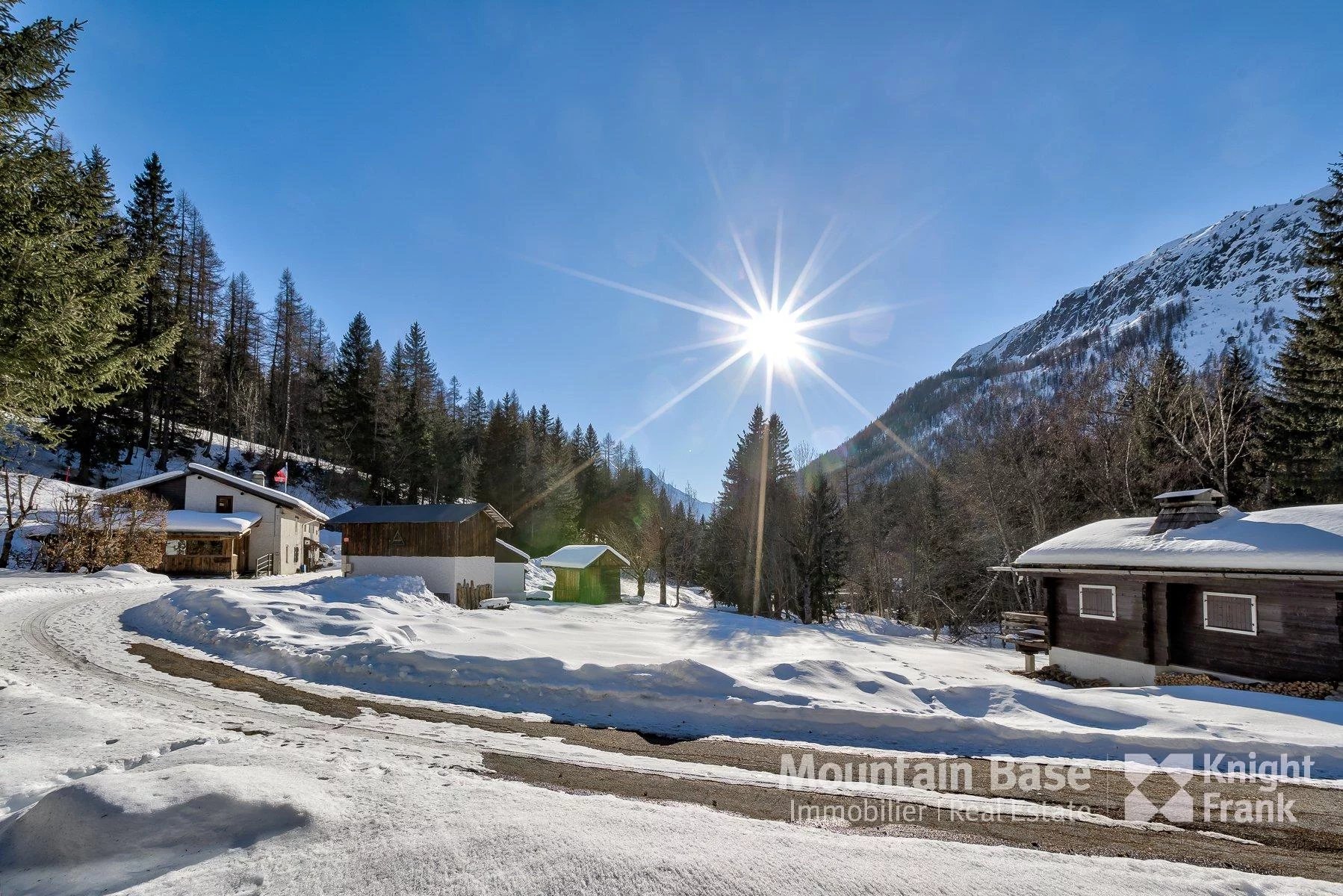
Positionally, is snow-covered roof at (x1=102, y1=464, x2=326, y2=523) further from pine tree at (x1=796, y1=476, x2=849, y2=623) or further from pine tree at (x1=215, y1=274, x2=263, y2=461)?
pine tree at (x1=796, y1=476, x2=849, y2=623)

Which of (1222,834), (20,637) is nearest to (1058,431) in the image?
(1222,834)

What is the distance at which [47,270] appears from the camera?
7.82m

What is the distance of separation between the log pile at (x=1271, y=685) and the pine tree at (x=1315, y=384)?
13505mm

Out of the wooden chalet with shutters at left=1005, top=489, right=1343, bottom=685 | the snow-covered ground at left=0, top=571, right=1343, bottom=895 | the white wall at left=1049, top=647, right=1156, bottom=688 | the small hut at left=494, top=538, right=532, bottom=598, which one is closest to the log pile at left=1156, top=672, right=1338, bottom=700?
the wooden chalet with shutters at left=1005, top=489, right=1343, bottom=685

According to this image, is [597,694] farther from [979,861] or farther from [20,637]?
[20,637]

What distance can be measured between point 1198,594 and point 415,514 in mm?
31046

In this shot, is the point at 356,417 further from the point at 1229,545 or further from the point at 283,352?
the point at 1229,545

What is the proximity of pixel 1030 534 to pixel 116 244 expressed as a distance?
39757mm

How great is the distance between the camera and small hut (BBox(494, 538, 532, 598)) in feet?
129

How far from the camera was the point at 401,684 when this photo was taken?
32.6 ft

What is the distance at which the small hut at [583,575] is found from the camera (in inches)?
1570

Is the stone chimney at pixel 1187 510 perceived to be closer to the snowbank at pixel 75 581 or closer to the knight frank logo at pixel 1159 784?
the knight frank logo at pixel 1159 784

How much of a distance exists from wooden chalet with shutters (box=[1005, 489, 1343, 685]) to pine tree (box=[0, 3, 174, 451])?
23.0m

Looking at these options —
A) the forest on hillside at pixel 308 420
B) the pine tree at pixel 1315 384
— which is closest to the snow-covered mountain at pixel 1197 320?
the forest on hillside at pixel 308 420
